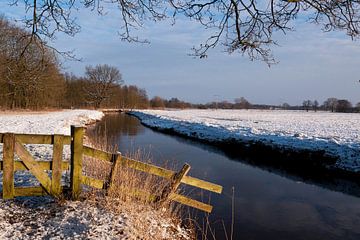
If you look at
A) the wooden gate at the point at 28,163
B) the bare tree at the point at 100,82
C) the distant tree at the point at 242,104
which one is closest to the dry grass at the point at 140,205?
the wooden gate at the point at 28,163

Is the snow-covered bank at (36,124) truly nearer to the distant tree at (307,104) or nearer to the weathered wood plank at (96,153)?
the weathered wood plank at (96,153)

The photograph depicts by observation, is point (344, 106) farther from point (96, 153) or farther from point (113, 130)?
point (96, 153)

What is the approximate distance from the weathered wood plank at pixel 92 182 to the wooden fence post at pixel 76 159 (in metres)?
0.10

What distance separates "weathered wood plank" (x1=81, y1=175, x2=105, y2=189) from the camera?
6.21 metres

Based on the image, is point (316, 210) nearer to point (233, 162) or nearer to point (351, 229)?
point (351, 229)

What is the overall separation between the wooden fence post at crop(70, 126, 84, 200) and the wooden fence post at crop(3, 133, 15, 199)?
3.21 feet

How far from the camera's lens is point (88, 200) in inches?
245

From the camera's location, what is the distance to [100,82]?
83688 mm

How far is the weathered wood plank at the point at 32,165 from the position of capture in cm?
574

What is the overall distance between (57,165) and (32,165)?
0.41 meters

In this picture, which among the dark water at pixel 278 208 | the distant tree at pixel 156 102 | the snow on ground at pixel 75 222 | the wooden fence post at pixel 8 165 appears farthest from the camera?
the distant tree at pixel 156 102

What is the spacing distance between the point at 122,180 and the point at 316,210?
5.32 meters

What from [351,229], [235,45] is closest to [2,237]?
[235,45]

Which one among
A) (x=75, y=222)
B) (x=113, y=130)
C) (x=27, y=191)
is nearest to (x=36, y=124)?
(x=113, y=130)
